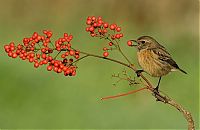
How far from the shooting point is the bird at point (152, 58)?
598cm

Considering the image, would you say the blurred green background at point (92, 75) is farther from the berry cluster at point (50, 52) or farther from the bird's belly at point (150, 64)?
the berry cluster at point (50, 52)

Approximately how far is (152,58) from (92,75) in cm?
328

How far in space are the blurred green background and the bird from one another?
1608 millimetres

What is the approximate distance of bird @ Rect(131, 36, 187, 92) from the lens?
5977 mm

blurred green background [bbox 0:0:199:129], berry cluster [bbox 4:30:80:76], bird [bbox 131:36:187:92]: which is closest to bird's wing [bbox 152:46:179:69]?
bird [bbox 131:36:187:92]

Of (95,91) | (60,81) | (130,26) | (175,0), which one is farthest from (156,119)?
(175,0)

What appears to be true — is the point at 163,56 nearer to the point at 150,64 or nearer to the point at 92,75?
the point at 150,64

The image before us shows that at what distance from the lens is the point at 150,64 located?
6.06 metres

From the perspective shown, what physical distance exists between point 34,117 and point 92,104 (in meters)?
0.85

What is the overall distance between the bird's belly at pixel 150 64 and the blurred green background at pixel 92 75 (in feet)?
5.43

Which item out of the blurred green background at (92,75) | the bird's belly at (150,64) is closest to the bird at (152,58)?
the bird's belly at (150,64)

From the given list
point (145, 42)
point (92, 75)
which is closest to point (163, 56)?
point (145, 42)

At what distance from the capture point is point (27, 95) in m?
8.65

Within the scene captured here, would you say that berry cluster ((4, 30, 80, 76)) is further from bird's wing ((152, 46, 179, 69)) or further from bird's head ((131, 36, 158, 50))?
bird's wing ((152, 46, 179, 69))
